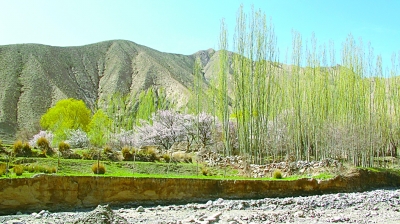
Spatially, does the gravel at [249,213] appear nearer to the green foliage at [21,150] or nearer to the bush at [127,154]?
the green foliage at [21,150]

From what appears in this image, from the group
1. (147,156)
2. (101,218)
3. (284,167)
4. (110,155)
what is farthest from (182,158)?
(101,218)

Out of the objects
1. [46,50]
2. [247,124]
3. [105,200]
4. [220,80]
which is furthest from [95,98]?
[105,200]

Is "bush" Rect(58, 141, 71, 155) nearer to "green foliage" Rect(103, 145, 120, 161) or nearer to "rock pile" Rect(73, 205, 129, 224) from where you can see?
"green foliage" Rect(103, 145, 120, 161)

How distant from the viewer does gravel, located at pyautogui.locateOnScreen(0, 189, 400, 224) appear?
948 centimetres

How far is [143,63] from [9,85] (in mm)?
34743

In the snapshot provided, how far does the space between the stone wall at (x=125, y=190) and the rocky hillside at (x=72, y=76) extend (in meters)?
48.3

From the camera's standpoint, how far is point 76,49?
304 feet

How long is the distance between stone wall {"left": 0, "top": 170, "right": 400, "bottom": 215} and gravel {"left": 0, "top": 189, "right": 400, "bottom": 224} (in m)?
Result: 0.63

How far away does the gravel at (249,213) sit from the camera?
948 centimetres

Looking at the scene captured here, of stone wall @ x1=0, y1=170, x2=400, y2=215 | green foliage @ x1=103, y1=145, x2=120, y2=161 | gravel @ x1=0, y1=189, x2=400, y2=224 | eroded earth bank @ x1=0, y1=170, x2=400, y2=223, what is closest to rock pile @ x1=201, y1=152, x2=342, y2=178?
stone wall @ x1=0, y1=170, x2=400, y2=215

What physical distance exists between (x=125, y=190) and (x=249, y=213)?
4.56 meters

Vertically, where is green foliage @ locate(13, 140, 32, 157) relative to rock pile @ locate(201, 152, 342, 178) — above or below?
above

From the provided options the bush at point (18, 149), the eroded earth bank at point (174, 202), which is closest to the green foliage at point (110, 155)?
the bush at point (18, 149)

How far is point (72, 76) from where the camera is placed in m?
81.0
